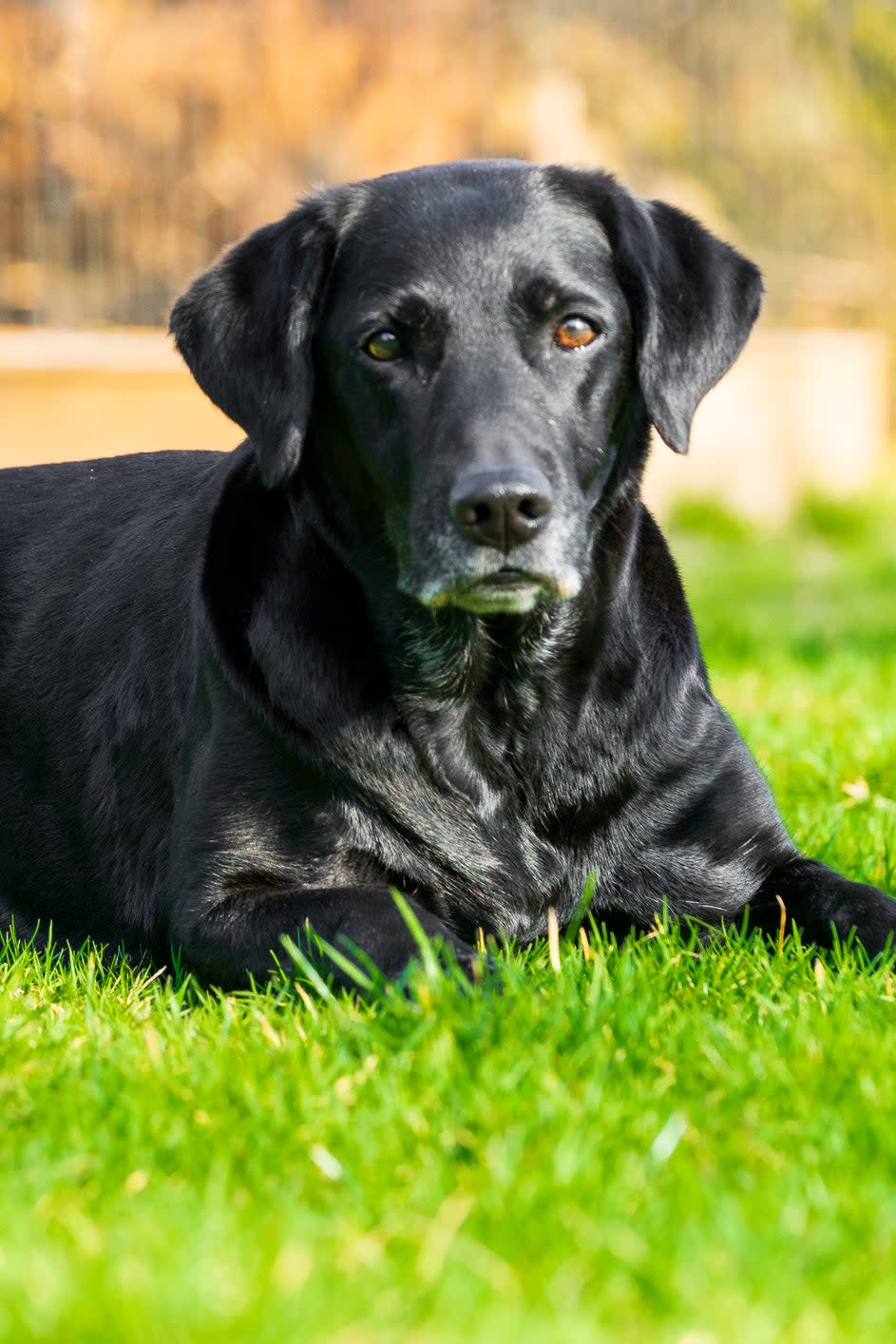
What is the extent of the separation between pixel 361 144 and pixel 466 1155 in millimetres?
8437

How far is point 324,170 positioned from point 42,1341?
876 centimetres

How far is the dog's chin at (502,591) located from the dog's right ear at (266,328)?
0.39m

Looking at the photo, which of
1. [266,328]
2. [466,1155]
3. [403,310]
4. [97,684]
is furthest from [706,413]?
[466,1155]

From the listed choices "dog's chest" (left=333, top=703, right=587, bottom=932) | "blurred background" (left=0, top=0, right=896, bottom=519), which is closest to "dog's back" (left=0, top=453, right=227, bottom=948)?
"dog's chest" (left=333, top=703, right=587, bottom=932)

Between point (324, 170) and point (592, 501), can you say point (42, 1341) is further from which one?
point (324, 170)

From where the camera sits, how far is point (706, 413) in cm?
1139

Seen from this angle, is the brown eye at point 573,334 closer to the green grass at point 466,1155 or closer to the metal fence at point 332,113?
the green grass at point 466,1155

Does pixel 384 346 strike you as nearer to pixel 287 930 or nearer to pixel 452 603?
pixel 452 603

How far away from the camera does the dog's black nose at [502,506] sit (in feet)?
8.93

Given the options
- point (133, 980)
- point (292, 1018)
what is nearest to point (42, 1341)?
point (292, 1018)

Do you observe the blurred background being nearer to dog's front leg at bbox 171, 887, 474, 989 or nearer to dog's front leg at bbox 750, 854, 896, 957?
dog's front leg at bbox 171, 887, 474, 989

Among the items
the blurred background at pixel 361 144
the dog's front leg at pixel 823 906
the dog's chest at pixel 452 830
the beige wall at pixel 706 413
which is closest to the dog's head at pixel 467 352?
the dog's chest at pixel 452 830

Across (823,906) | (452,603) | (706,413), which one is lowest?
(706,413)

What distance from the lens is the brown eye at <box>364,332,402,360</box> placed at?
9.89 ft
